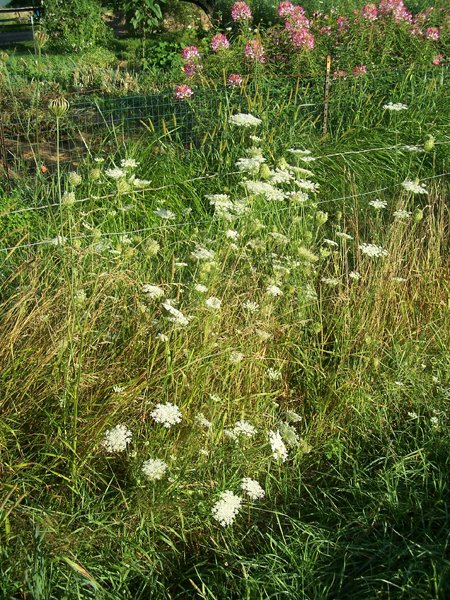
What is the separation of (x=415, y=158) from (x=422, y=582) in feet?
14.2

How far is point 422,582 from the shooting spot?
240 centimetres

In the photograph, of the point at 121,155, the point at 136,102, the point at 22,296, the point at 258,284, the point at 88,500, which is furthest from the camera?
the point at 136,102

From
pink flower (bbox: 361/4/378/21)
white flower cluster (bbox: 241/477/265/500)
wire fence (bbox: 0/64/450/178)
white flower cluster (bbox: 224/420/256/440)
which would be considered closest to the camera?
white flower cluster (bbox: 241/477/265/500)

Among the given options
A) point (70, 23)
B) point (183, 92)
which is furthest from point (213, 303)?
point (70, 23)

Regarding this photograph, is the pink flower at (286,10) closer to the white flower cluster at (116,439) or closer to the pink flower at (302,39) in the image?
the pink flower at (302,39)

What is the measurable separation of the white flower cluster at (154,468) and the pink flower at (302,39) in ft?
17.4

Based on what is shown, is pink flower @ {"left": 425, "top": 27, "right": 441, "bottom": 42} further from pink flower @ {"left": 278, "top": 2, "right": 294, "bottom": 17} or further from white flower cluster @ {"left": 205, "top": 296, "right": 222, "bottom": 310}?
white flower cluster @ {"left": 205, "top": 296, "right": 222, "bottom": 310}

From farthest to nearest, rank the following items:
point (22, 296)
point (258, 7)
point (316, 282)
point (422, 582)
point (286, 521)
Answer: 1. point (258, 7)
2. point (316, 282)
3. point (22, 296)
4. point (286, 521)
5. point (422, 582)

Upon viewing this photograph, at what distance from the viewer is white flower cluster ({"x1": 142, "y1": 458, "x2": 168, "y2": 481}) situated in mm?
2492

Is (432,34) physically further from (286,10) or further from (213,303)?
(213,303)

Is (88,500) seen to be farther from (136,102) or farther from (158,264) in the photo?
(136,102)

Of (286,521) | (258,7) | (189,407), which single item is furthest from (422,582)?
(258,7)

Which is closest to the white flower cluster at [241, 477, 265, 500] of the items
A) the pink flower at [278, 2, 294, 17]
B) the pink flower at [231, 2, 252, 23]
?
the pink flower at [231, 2, 252, 23]

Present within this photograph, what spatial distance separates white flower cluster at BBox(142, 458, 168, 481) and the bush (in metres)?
13.3
